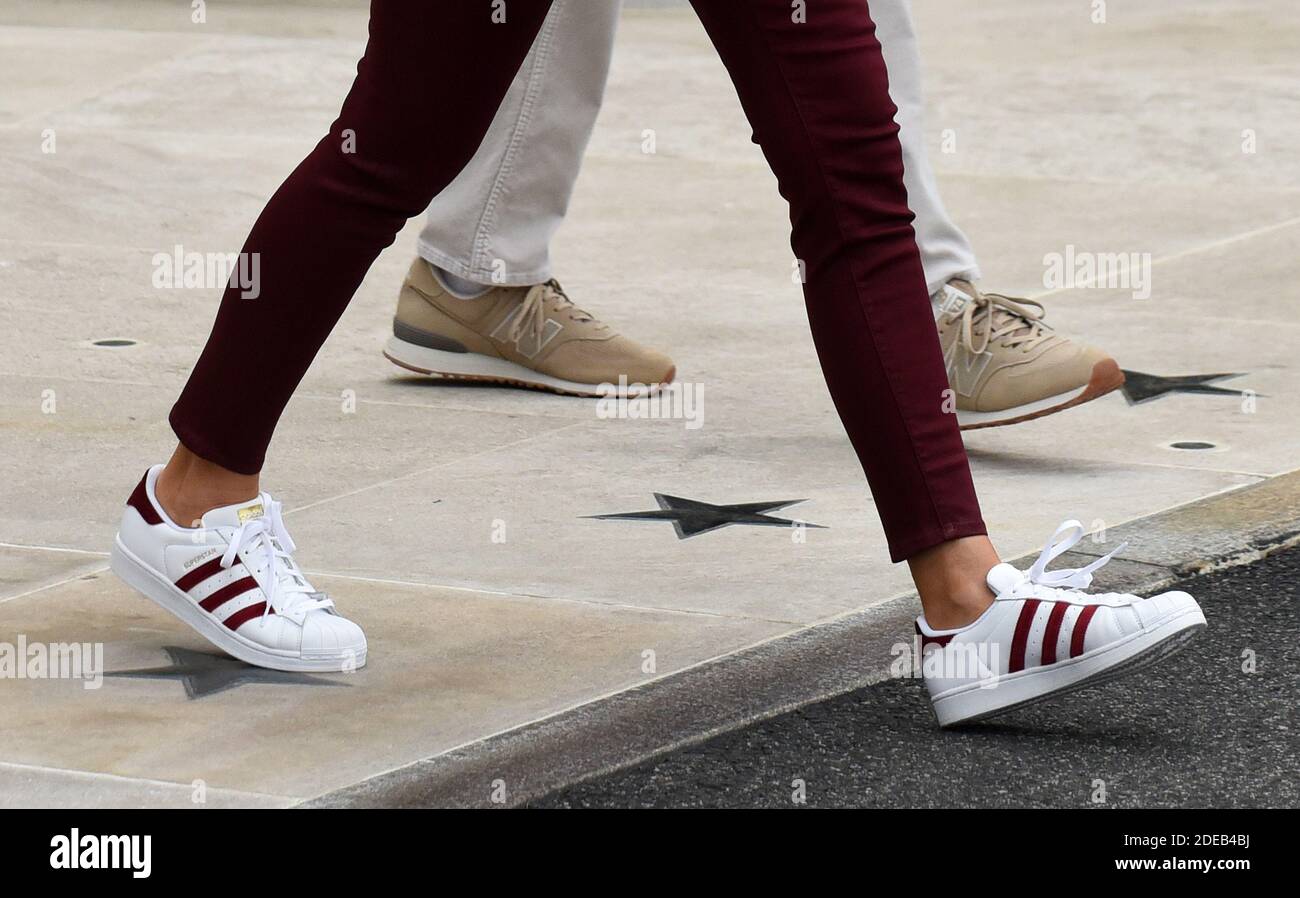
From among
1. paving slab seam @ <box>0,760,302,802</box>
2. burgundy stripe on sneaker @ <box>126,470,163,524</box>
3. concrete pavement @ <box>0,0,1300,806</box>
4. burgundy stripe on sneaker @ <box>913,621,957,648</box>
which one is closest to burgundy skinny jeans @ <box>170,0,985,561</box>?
burgundy stripe on sneaker @ <box>913,621,957,648</box>

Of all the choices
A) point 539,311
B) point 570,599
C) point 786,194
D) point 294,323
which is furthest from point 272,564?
point 539,311

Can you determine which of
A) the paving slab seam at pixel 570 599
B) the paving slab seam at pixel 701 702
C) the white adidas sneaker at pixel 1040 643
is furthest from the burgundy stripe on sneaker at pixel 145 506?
the white adidas sneaker at pixel 1040 643

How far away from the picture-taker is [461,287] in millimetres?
4512

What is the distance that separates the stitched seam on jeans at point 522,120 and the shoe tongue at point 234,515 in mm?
1618

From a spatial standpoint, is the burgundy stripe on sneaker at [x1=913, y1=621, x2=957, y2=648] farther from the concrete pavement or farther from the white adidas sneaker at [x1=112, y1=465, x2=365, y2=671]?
the white adidas sneaker at [x1=112, y1=465, x2=365, y2=671]

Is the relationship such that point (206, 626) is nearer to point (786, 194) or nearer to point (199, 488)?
point (199, 488)

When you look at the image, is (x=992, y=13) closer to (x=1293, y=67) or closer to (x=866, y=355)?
(x=1293, y=67)

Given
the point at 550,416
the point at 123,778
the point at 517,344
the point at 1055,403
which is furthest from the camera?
the point at 517,344

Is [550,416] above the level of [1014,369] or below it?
below

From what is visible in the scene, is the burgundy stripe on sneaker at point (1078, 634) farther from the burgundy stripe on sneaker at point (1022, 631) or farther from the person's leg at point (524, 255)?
the person's leg at point (524, 255)

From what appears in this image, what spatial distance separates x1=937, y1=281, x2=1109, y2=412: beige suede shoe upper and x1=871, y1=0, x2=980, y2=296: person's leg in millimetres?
91

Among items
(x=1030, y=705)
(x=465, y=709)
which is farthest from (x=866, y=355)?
(x=465, y=709)

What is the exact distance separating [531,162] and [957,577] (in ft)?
6.39

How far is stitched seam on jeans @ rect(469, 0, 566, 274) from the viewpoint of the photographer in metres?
4.33
